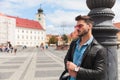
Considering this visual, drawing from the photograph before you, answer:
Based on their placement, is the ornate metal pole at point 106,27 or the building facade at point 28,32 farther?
the building facade at point 28,32

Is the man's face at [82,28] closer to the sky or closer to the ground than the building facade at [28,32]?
closer to the ground

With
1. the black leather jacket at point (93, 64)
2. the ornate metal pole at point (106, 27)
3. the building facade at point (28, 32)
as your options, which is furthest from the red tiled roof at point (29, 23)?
the black leather jacket at point (93, 64)

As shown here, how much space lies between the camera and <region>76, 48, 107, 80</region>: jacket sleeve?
2631 millimetres

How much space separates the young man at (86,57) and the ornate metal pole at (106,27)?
53cm

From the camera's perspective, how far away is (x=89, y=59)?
271 centimetres

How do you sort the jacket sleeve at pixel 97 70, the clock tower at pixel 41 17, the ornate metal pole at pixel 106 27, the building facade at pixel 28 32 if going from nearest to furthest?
the jacket sleeve at pixel 97 70 → the ornate metal pole at pixel 106 27 → the building facade at pixel 28 32 → the clock tower at pixel 41 17

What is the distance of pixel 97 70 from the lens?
2.63m

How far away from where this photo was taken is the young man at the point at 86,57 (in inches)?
104

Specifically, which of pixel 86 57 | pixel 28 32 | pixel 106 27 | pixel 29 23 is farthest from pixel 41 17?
pixel 86 57

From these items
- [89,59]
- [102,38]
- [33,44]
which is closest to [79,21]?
[89,59]

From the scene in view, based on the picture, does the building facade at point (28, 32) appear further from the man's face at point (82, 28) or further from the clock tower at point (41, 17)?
the man's face at point (82, 28)

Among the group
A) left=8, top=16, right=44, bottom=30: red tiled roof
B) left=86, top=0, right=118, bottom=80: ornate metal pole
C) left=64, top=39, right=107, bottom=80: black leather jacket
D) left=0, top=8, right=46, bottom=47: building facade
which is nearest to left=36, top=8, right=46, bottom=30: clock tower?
left=0, top=8, right=46, bottom=47: building facade

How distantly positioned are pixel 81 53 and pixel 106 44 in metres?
0.69

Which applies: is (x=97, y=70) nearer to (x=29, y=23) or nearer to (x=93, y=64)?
(x=93, y=64)
